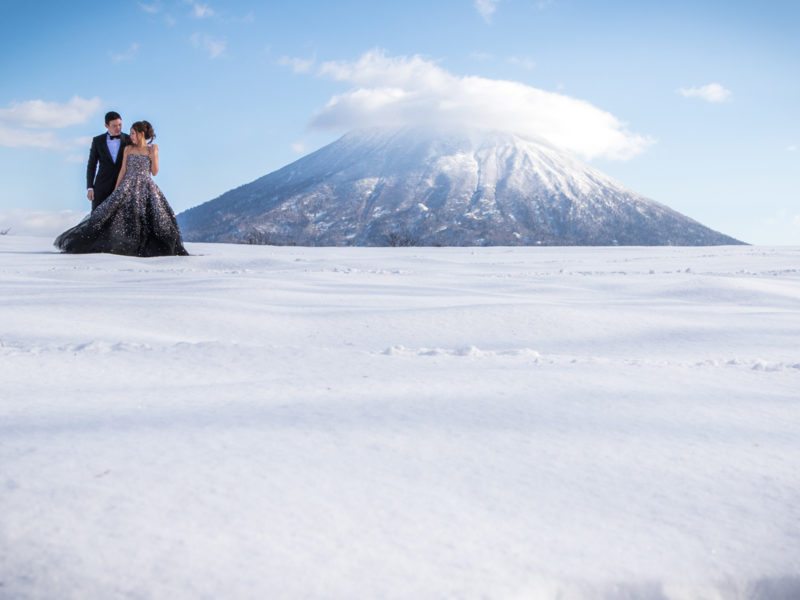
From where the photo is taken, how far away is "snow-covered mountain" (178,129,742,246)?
10262 centimetres

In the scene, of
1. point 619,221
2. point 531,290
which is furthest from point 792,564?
point 619,221

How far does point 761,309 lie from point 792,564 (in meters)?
2.95

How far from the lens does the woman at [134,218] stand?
7.32m

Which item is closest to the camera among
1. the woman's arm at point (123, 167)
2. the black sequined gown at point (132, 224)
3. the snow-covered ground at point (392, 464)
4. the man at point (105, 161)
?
the snow-covered ground at point (392, 464)

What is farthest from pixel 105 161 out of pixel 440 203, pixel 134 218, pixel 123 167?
pixel 440 203

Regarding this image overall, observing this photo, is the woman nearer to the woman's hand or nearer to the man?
the woman's hand

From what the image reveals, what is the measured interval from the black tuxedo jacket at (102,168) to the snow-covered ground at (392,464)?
5.54 meters

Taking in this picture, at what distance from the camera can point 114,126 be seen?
764cm

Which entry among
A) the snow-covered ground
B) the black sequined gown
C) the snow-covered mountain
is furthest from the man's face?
the snow-covered mountain

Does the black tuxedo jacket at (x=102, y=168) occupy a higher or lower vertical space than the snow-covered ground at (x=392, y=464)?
higher

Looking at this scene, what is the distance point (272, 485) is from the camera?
3.83 ft

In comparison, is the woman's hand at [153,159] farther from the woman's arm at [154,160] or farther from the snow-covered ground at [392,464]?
the snow-covered ground at [392,464]

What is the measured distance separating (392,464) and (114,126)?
724 cm

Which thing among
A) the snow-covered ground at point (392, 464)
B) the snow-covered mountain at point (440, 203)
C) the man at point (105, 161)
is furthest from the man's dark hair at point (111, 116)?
the snow-covered mountain at point (440, 203)
